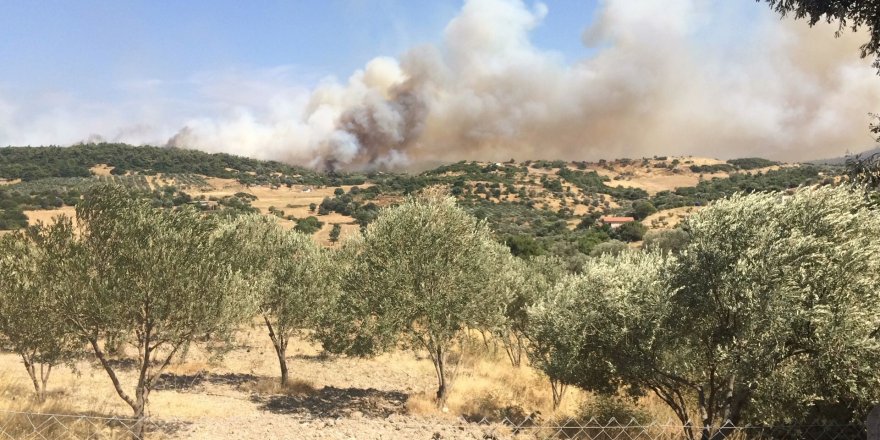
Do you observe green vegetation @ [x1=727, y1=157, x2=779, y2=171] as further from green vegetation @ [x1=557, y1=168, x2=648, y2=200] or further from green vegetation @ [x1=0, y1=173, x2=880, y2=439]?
green vegetation @ [x1=0, y1=173, x2=880, y2=439]

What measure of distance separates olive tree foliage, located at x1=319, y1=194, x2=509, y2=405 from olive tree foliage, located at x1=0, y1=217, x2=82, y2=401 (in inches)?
422

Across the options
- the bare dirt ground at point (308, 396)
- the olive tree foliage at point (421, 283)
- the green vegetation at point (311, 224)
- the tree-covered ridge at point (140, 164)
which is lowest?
the bare dirt ground at point (308, 396)

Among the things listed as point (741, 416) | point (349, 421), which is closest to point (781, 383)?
point (741, 416)

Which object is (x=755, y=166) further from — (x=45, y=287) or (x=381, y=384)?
(x=45, y=287)

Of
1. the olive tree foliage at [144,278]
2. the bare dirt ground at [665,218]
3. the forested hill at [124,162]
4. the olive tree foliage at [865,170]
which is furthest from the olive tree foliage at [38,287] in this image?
the forested hill at [124,162]

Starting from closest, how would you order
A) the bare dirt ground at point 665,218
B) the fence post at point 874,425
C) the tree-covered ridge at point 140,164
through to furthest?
the fence post at point 874,425
the bare dirt ground at point 665,218
the tree-covered ridge at point 140,164

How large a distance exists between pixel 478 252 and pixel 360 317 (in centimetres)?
617

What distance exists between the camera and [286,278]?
27125 millimetres

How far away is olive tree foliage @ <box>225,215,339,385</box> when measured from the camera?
87.6ft

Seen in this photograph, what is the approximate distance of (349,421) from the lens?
20641 millimetres

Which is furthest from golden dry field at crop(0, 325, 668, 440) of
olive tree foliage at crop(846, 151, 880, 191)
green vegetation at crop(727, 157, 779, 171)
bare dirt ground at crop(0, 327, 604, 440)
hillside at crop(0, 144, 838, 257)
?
green vegetation at crop(727, 157, 779, 171)

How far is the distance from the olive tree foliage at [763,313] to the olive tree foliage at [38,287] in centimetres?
1517

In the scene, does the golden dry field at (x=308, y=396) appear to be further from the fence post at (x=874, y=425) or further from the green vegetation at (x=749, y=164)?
the green vegetation at (x=749, y=164)

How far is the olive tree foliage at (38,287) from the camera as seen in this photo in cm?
1363
